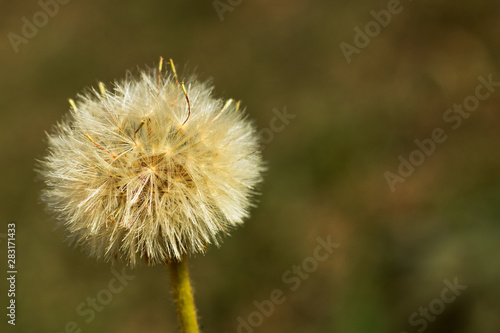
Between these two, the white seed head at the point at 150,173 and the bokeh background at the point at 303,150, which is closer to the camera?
the white seed head at the point at 150,173

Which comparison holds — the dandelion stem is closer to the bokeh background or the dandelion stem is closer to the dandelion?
the dandelion

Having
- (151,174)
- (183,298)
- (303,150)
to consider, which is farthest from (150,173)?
(303,150)

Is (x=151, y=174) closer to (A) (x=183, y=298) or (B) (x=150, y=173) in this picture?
(B) (x=150, y=173)

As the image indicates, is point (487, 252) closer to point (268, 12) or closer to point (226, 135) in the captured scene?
point (226, 135)

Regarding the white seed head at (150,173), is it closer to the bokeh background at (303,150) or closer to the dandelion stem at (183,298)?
the dandelion stem at (183,298)

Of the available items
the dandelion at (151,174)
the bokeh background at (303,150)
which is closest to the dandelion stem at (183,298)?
the dandelion at (151,174)

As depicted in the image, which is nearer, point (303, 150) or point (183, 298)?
point (183, 298)

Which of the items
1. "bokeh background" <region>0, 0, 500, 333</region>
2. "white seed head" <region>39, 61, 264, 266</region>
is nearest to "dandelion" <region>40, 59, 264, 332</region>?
"white seed head" <region>39, 61, 264, 266</region>
